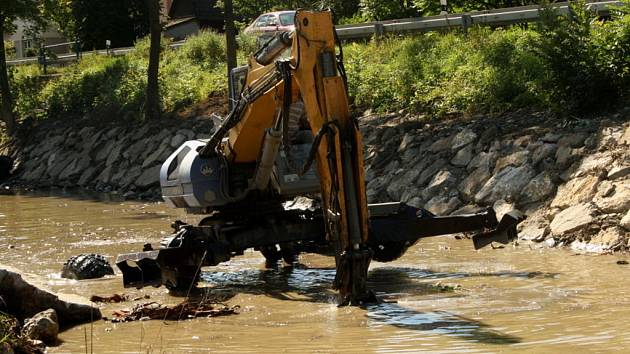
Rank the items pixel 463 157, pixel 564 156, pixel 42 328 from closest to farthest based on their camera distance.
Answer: pixel 42 328 < pixel 564 156 < pixel 463 157

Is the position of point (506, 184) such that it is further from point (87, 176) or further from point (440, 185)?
point (87, 176)

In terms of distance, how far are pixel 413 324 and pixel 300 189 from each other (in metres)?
3.75

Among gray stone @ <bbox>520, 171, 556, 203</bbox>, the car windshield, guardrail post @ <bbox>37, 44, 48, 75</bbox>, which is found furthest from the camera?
guardrail post @ <bbox>37, 44, 48, 75</bbox>

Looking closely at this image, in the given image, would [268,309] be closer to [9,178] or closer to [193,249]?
[193,249]

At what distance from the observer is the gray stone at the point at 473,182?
61.8 ft

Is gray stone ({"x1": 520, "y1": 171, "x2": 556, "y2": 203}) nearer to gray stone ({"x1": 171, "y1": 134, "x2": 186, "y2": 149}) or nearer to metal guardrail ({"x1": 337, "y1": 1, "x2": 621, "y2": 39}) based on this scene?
metal guardrail ({"x1": 337, "y1": 1, "x2": 621, "y2": 39})

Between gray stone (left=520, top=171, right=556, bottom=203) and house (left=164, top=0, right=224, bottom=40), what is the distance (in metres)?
43.8

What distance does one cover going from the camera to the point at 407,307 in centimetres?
1229

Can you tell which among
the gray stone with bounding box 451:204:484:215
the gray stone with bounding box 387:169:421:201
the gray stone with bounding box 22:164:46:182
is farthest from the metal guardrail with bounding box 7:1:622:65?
the gray stone with bounding box 22:164:46:182

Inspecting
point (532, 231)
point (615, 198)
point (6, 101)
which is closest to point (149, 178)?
point (6, 101)

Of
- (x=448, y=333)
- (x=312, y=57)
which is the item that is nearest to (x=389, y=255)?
(x=312, y=57)

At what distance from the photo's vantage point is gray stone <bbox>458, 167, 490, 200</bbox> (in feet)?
61.8

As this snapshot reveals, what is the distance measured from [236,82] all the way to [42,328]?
5.21m

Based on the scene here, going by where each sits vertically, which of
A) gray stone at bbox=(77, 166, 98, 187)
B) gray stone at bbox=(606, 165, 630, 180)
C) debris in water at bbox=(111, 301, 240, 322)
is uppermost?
gray stone at bbox=(606, 165, 630, 180)
